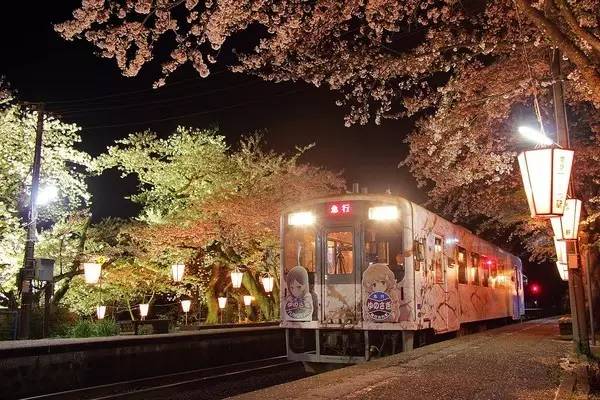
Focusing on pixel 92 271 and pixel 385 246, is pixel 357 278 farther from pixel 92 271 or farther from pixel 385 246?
pixel 92 271

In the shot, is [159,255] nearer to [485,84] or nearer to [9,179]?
[9,179]

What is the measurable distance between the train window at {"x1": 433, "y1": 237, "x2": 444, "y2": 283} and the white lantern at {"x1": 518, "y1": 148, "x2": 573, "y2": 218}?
15.7 feet

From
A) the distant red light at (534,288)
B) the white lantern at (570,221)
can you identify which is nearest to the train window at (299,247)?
the white lantern at (570,221)

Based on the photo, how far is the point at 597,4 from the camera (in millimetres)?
7625

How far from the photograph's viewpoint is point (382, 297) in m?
10.6

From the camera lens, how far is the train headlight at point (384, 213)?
1081cm

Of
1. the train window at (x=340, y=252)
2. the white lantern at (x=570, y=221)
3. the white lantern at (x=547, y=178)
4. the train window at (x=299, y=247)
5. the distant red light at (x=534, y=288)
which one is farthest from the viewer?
the distant red light at (x=534, y=288)

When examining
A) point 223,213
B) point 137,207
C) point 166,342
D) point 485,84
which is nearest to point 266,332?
point 166,342

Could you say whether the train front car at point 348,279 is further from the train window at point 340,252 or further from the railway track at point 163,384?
the railway track at point 163,384

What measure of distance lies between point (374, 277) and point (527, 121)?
7792mm

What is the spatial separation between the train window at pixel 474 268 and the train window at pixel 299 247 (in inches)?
237

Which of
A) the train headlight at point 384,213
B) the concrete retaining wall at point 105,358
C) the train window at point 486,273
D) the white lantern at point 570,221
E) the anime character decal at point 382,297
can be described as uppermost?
the train headlight at point 384,213

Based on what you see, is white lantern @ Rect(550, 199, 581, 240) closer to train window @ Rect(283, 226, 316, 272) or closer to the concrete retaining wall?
train window @ Rect(283, 226, 316, 272)

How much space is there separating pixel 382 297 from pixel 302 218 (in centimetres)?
A: 217
